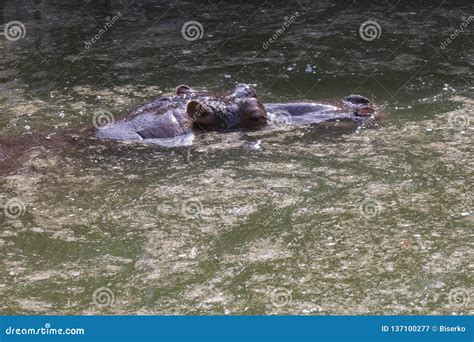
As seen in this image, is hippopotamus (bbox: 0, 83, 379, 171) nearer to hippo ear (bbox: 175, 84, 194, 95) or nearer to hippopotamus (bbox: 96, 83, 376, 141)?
hippopotamus (bbox: 96, 83, 376, 141)

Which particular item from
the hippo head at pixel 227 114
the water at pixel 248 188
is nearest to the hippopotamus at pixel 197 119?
the hippo head at pixel 227 114

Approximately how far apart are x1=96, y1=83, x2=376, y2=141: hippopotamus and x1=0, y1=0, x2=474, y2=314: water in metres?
0.13

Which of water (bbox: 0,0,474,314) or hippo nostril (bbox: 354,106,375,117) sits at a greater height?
hippo nostril (bbox: 354,106,375,117)

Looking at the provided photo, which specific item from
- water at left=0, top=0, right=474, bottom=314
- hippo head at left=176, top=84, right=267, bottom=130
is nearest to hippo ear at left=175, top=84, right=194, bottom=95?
hippo head at left=176, top=84, right=267, bottom=130

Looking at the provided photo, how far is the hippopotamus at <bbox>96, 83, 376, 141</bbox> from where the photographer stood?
21.4 feet

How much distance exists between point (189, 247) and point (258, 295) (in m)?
0.66

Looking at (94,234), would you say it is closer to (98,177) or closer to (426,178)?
(98,177)

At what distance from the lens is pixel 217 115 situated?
655 cm

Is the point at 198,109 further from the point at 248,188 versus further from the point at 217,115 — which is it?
the point at 248,188

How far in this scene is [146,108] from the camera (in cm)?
671

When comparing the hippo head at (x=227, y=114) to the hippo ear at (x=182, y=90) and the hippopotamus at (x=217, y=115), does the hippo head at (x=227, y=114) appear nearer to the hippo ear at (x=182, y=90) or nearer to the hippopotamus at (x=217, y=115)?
the hippopotamus at (x=217, y=115)

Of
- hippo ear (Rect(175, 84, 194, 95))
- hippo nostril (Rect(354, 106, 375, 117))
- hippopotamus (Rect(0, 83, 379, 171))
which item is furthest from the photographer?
hippo ear (Rect(175, 84, 194, 95))

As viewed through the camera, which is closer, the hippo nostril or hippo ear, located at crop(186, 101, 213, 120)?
hippo ear, located at crop(186, 101, 213, 120)

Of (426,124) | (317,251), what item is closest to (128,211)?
(317,251)
